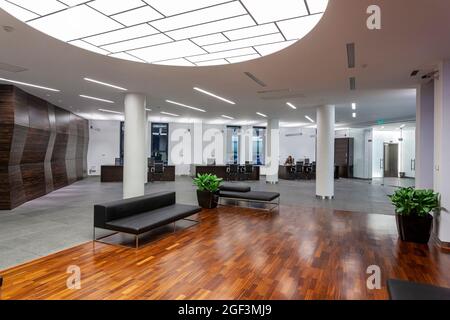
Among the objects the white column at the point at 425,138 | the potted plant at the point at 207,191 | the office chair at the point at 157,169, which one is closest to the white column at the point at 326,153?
the white column at the point at 425,138

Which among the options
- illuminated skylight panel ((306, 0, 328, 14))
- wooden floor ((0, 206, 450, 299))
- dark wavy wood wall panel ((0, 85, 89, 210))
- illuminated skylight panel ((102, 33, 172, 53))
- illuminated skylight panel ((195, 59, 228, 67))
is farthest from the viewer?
dark wavy wood wall panel ((0, 85, 89, 210))

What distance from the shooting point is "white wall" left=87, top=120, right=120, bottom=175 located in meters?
14.4

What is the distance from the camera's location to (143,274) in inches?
122

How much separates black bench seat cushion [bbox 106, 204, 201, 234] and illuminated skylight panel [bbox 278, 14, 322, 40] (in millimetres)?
3591

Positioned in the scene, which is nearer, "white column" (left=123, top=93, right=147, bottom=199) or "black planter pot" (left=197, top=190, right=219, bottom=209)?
"black planter pot" (left=197, top=190, right=219, bottom=209)

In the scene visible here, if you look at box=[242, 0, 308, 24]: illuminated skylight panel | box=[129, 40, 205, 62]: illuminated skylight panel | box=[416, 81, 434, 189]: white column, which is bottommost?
box=[416, 81, 434, 189]: white column

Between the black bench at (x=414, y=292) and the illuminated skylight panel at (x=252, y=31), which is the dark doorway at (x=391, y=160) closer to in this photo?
the illuminated skylight panel at (x=252, y=31)

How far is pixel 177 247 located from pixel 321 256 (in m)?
2.21

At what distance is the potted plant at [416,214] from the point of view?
14.2 feet

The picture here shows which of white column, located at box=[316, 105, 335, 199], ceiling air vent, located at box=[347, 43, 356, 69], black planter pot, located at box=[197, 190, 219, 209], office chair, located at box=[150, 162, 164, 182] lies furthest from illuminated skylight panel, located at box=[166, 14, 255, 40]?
office chair, located at box=[150, 162, 164, 182]

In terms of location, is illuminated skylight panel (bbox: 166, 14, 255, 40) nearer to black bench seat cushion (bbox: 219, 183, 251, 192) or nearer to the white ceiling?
the white ceiling

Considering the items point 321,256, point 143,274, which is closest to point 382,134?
point 321,256

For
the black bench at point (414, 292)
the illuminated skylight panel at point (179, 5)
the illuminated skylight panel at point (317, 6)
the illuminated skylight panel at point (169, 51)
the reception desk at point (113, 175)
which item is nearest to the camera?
the black bench at point (414, 292)

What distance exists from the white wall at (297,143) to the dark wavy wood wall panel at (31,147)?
12518mm
